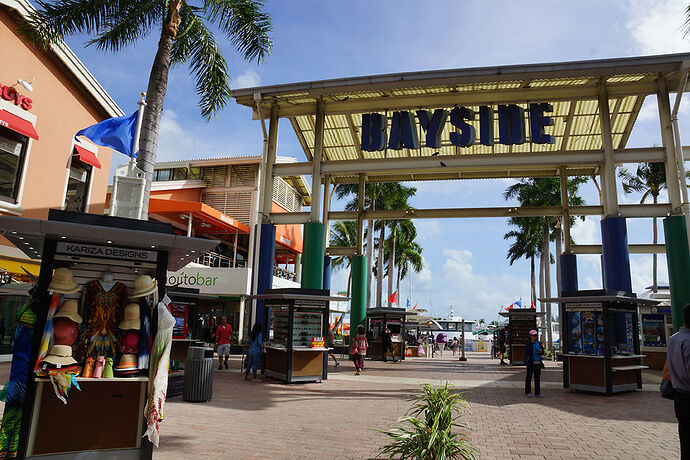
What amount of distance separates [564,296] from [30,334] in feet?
42.5

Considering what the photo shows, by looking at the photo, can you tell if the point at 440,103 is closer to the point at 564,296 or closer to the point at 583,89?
the point at 583,89

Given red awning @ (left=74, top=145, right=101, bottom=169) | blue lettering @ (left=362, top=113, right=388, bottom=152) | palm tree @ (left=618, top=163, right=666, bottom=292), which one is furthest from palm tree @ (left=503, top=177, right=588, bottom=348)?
red awning @ (left=74, top=145, right=101, bottom=169)

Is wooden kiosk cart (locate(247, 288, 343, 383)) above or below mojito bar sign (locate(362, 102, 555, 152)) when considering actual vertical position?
below

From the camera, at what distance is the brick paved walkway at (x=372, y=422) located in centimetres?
649

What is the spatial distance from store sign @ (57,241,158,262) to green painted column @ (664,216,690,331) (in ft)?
48.8

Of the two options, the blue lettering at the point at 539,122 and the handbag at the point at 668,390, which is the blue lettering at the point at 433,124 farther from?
the handbag at the point at 668,390

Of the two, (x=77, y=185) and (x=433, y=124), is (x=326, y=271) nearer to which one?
(x=433, y=124)

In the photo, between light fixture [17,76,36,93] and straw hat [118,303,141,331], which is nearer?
straw hat [118,303,141,331]

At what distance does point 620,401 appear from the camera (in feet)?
37.7

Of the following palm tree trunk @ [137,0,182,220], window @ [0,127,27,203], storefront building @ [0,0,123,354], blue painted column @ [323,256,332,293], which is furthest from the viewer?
blue painted column @ [323,256,332,293]

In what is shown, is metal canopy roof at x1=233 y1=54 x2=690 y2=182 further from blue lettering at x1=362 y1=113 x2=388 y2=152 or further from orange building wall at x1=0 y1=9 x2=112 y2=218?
orange building wall at x1=0 y1=9 x2=112 y2=218

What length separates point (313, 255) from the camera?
1703 centimetres

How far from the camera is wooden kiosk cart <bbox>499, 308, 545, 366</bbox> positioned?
2220 centimetres

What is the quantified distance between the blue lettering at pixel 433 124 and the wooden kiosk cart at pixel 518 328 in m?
9.76
